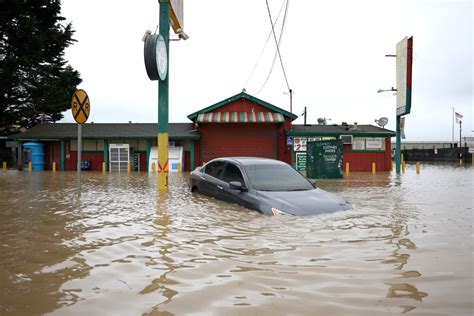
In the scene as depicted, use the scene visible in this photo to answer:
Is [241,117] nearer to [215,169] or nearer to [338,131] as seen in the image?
[338,131]

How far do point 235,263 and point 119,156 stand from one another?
23.5m

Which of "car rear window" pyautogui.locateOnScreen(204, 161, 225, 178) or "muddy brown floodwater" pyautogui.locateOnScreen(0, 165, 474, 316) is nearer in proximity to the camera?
"muddy brown floodwater" pyautogui.locateOnScreen(0, 165, 474, 316)

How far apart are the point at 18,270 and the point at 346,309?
10.3 feet

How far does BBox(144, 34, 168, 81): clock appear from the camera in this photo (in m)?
11.1

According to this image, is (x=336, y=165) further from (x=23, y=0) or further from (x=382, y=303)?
(x=23, y=0)

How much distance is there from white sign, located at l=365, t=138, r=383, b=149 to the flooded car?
19745 millimetres

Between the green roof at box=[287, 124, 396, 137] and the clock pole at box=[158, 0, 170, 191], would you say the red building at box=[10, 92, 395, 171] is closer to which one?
the green roof at box=[287, 124, 396, 137]

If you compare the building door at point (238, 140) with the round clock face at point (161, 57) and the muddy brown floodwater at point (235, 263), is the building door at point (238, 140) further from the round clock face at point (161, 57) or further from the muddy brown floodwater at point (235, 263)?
the muddy brown floodwater at point (235, 263)

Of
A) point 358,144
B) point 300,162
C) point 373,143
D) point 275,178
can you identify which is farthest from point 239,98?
point 275,178

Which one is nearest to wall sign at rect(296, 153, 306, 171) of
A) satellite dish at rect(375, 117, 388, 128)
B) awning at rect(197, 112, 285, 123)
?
awning at rect(197, 112, 285, 123)

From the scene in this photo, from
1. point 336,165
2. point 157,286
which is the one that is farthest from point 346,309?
point 336,165

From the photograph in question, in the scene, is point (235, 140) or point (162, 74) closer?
point (162, 74)

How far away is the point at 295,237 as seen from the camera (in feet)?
16.3

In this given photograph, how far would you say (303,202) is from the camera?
252 inches
